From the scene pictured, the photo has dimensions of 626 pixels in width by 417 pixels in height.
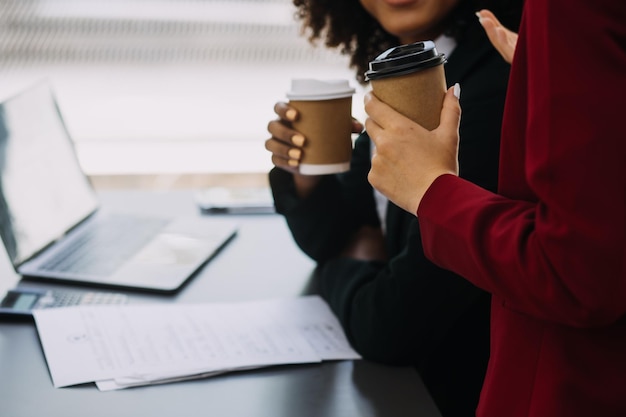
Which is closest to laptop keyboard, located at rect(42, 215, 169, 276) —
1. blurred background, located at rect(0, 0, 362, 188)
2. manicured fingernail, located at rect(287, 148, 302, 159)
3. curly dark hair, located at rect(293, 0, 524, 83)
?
manicured fingernail, located at rect(287, 148, 302, 159)

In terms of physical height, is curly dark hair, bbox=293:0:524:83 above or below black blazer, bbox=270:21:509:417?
above

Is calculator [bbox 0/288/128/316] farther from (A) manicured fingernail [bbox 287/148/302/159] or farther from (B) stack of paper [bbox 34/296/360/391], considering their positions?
(A) manicured fingernail [bbox 287/148/302/159]

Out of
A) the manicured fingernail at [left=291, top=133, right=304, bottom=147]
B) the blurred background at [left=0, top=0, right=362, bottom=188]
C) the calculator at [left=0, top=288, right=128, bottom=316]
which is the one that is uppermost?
the manicured fingernail at [left=291, top=133, right=304, bottom=147]

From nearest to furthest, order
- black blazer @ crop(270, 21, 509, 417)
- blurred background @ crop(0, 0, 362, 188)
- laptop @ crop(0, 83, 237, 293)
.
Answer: black blazer @ crop(270, 21, 509, 417)
laptop @ crop(0, 83, 237, 293)
blurred background @ crop(0, 0, 362, 188)

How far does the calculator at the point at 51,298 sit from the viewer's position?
1166 millimetres

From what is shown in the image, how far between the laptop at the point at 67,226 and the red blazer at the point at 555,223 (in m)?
0.66

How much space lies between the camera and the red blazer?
0.56 metres

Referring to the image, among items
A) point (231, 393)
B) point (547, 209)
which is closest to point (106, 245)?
point (231, 393)

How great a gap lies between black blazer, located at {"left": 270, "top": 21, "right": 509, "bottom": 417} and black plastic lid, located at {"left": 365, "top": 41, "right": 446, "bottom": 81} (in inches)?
11.8

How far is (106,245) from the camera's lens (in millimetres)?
1414

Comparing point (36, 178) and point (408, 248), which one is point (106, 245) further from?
point (408, 248)

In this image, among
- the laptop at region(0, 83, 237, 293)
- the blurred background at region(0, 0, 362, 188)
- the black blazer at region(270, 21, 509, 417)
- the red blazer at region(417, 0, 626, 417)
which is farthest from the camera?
the blurred background at region(0, 0, 362, 188)

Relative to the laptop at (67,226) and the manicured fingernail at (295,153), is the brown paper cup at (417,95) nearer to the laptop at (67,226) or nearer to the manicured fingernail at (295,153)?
the manicured fingernail at (295,153)

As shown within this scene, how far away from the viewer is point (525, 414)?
703 millimetres
